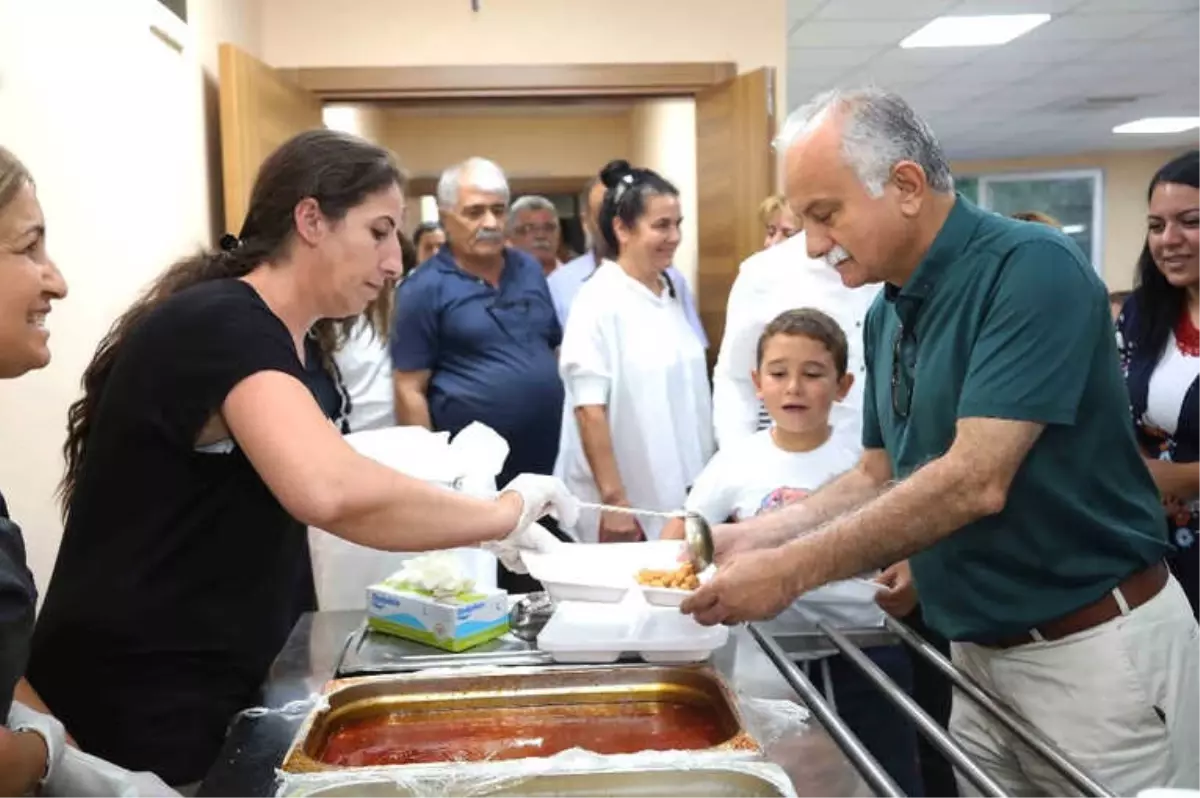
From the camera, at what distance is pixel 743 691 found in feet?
3.83

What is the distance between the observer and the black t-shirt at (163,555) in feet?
3.78

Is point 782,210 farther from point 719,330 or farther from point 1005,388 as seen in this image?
point 1005,388

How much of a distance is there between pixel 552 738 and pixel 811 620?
0.59m

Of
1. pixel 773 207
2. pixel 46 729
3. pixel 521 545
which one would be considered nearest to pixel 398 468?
pixel 521 545

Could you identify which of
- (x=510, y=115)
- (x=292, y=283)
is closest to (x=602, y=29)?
(x=292, y=283)

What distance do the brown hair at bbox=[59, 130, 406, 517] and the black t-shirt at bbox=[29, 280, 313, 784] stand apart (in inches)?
5.1

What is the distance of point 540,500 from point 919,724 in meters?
0.59

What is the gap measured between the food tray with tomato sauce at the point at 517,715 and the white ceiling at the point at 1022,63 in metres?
3.15

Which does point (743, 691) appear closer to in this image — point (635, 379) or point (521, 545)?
point (521, 545)

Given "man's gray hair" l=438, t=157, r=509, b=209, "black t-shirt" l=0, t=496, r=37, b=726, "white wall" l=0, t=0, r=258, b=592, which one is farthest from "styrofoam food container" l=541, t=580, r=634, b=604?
"man's gray hair" l=438, t=157, r=509, b=209

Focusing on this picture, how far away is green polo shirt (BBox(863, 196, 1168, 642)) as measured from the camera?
120 cm

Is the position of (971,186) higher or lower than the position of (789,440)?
higher

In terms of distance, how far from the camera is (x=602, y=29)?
371 cm

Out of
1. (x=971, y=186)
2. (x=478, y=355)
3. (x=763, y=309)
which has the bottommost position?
(x=478, y=355)
